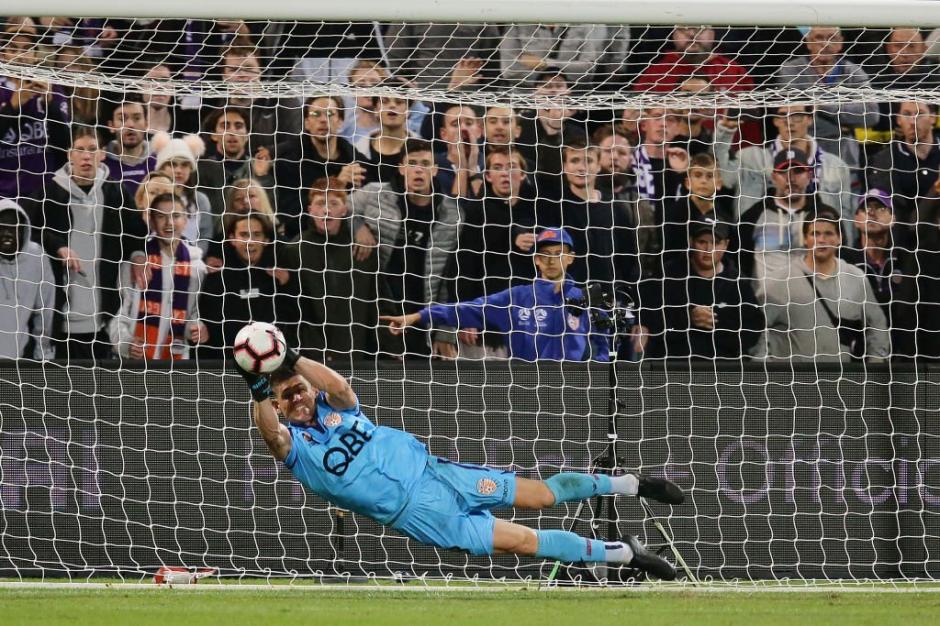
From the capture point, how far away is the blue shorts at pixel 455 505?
6.80m

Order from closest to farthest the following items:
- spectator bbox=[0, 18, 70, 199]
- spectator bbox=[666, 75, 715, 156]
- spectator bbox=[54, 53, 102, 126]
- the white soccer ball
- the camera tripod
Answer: the white soccer ball
the camera tripod
spectator bbox=[54, 53, 102, 126]
spectator bbox=[0, 18, 70, 199]
spectator bbox=[666, 75, 715, 156]

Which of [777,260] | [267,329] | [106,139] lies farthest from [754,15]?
[106,139]

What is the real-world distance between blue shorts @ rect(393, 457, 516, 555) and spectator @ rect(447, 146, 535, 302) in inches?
62.6

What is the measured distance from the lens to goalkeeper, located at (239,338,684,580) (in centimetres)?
676

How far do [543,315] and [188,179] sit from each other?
241 cm

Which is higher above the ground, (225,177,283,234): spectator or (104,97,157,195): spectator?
(104,97,157,195): spectator

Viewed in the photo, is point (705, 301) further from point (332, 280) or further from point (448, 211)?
point (332, 280)

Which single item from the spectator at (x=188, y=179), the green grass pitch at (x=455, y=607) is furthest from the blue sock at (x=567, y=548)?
the spectator at (x=188, y=179)

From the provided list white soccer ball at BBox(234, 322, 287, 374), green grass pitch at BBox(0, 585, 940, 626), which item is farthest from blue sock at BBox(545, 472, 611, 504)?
white soccer ball at BBox(234, 322, 287, 374)

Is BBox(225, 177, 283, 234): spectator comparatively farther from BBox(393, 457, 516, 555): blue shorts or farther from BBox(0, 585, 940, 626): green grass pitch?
BBox(0, 585, 940, 626): green grass pitch

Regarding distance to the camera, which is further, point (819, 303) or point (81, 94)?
point (81, 94)

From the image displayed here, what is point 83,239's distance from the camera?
809 centimetres

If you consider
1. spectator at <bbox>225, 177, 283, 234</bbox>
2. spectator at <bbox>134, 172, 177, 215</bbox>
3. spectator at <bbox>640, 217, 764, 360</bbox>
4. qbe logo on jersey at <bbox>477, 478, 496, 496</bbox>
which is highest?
spectator at <bbox>134, 172, 177, 215</bbox>

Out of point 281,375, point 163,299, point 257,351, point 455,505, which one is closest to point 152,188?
point 163,299
